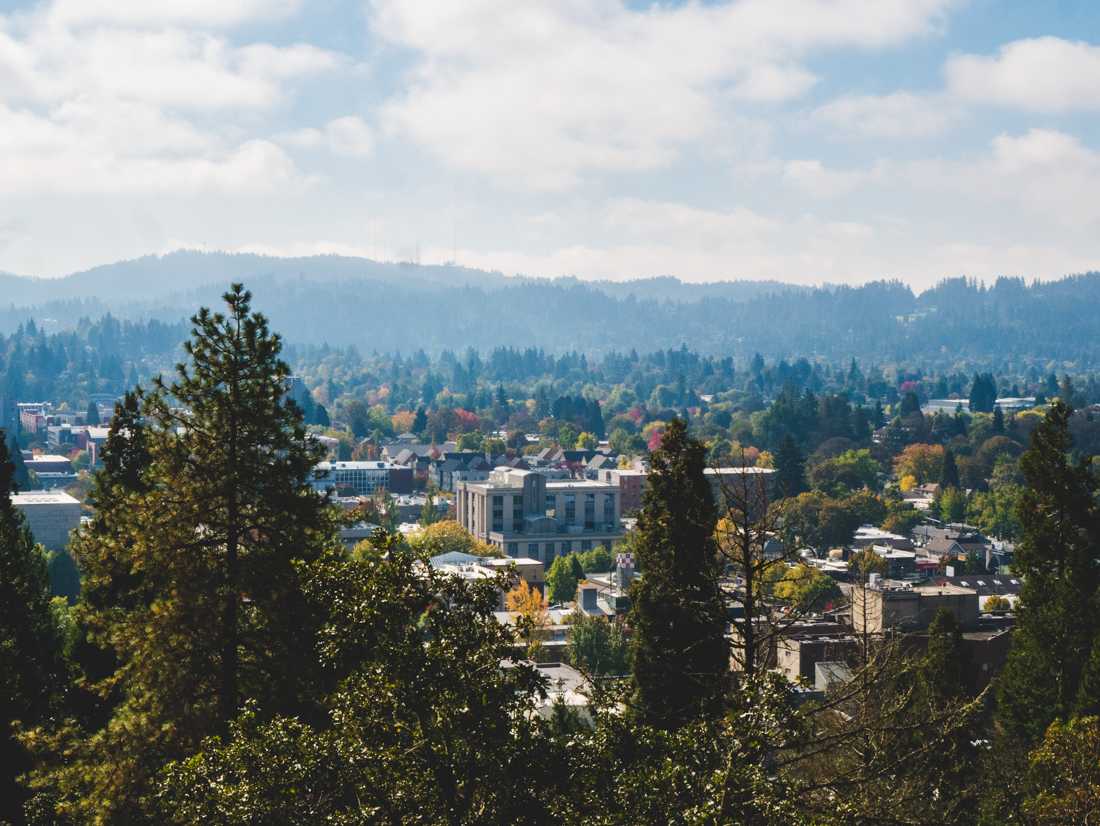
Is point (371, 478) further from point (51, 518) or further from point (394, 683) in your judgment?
point (394, 683)

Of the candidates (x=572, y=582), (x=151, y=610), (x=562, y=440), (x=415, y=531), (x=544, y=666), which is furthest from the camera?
(x=562, y=440)

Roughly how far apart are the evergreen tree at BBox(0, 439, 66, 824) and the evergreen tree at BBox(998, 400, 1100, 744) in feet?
Answer: 40.0

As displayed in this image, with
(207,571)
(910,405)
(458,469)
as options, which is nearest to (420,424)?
(458,469)

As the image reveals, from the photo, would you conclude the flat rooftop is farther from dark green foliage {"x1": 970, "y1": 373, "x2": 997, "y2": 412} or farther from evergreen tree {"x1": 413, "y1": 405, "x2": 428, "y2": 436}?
dark green foliage {"x1": 970, "y1": 373, "x2": 997, "y2": 412}

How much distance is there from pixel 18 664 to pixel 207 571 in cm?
329

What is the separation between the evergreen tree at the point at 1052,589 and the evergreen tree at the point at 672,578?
6.79 meters

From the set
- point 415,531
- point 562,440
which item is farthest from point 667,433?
point 562,440

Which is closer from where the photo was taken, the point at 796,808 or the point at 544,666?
the point at 796,808

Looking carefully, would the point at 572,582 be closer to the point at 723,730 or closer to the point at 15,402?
the point at 723,730

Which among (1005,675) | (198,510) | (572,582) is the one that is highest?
(198,510)

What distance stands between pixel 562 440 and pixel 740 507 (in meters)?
100

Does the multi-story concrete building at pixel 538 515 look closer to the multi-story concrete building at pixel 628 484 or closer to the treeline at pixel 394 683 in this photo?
the multi-story concrete building at pixel 628 484

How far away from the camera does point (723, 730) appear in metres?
7.59

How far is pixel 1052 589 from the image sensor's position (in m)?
19.6
